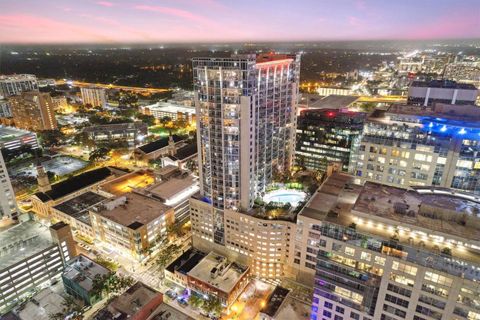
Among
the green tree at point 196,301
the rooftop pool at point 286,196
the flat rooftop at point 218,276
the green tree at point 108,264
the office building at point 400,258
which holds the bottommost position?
the green tree at point 108,264

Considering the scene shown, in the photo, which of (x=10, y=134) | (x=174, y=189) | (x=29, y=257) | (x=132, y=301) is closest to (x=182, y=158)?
(x=174, y=189)

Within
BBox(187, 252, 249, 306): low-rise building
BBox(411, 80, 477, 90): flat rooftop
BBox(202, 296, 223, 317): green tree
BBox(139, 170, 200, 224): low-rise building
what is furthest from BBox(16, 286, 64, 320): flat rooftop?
BBox(411, 80, 477, 90): flat rooftop

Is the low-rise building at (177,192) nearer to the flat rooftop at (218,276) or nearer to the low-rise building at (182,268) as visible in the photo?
the low-rise building at (182,268)

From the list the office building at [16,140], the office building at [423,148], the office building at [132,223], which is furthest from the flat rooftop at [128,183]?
the office building at [423,148]

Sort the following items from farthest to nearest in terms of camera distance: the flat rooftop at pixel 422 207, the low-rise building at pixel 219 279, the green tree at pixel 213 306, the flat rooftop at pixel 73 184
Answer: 1. the flat rooftop at pixel 73 184
2. the low-rise building at pixel 219 279
3. the green tree at pixel 213 306
4. the flat rooftop at pixel 422 207

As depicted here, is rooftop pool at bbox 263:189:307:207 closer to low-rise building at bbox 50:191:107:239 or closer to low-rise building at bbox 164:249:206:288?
low-rise building at bbox 164:249:206:288
